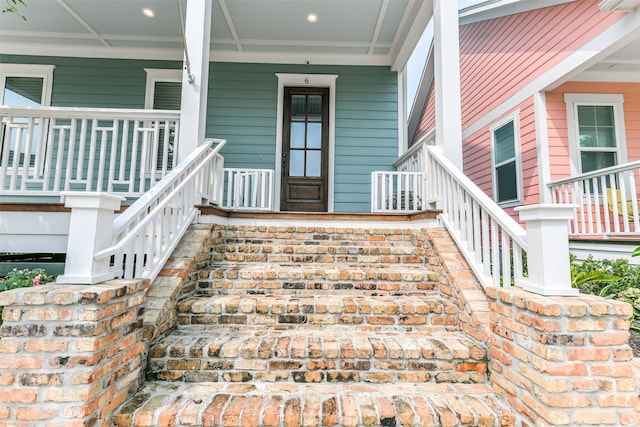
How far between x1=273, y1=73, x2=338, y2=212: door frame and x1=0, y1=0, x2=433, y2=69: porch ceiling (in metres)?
0.29

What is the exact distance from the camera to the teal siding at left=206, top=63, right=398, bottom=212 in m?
4.98

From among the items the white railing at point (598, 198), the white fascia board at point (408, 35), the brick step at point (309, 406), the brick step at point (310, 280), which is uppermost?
the white fascia board at point (408, 35)

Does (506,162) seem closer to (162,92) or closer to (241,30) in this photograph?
(241,30)

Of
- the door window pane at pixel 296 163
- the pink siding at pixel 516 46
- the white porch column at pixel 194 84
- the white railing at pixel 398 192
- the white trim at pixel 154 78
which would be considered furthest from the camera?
the door window pane at pixel 296 163

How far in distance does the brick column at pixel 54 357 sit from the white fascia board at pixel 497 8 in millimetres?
6189

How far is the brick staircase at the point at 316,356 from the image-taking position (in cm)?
132

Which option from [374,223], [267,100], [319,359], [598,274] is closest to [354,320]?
[319,359]

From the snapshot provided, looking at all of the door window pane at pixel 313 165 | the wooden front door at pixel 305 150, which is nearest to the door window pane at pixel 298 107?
the wooden front door at pixel 305 150

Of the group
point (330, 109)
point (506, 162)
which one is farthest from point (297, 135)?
point (506, 162)

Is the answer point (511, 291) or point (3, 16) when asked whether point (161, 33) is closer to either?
point (3, 16)

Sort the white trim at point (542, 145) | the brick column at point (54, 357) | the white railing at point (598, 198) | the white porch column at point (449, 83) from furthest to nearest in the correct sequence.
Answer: the white trim at point (542, 145) < the white railing at point (598, 198) < the white porch column at point (449, 83) < the brick column at point (54, 357)

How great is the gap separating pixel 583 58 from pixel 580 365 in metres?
4.06

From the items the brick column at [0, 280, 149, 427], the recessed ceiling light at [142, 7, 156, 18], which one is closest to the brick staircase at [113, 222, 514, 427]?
the brick column at [0, 280, 149, 427]

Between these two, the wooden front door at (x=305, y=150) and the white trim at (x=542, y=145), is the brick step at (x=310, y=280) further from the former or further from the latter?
the white trim at (x=542, y=145)
